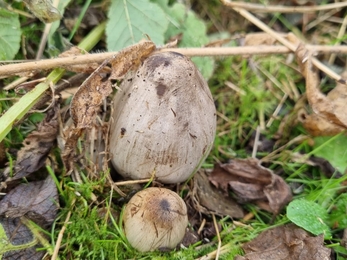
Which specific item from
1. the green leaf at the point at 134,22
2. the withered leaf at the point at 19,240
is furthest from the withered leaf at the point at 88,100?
the withered leaf at the point at 19,240

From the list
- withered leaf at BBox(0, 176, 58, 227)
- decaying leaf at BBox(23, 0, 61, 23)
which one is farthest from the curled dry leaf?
decaying leaf at BBox(23, 0, 61, 23)

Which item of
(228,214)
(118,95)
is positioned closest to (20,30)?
(118,95)

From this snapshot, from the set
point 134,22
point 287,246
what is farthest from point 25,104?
point 287,246

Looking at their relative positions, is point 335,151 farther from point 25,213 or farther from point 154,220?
point 25,213

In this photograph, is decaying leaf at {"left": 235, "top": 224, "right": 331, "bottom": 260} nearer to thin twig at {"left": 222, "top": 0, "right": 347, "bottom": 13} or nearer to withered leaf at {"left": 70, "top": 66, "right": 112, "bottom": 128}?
withered leaf at {"left": 70, "top": 66, "right": 112, "bottom": 128}

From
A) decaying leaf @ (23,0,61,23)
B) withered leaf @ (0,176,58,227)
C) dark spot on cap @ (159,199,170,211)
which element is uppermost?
decaying leaf @ (23,0,61,23)

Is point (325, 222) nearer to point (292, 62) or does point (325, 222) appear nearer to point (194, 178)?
point (194, 178)
